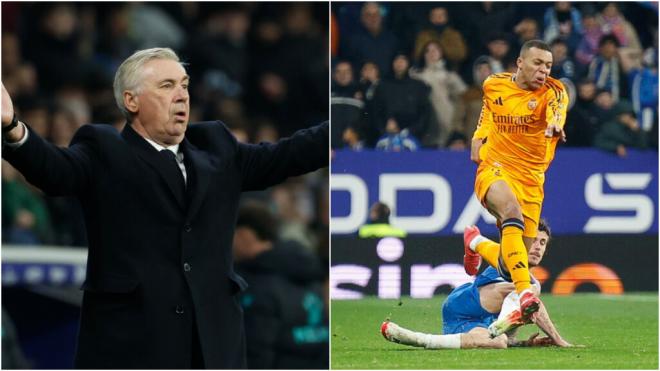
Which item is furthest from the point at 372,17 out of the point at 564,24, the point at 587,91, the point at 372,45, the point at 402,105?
the point at 587,91

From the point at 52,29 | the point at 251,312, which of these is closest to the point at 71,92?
the point at 52,29

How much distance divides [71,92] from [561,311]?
23.2ft

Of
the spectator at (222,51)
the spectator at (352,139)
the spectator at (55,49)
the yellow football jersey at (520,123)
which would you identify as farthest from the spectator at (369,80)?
the spectator at (222,51)

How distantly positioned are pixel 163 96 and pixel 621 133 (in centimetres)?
162

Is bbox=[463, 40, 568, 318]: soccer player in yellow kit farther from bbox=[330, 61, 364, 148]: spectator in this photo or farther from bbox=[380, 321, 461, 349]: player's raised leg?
bbox=[330, 61, 364, 148]: spectator

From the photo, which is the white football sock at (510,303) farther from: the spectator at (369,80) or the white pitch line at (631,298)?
the spectator at (369,80)

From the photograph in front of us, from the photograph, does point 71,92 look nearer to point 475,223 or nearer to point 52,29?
point 52,29

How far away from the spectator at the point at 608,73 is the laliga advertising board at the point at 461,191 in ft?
0.72

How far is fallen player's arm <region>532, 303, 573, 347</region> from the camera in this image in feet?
15.1

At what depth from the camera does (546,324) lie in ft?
15.2

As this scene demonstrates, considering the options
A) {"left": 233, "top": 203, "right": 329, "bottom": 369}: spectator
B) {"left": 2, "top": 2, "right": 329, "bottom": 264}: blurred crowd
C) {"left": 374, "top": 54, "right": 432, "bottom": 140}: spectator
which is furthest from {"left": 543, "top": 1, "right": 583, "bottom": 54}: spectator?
{"left": 2, "top": 2, "right": 329, "bottom": 264}: blurred crowd

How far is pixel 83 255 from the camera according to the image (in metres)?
8.16

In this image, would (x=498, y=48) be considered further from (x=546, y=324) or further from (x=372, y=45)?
(x=546, y=324)

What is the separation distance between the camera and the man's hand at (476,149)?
461 cm
